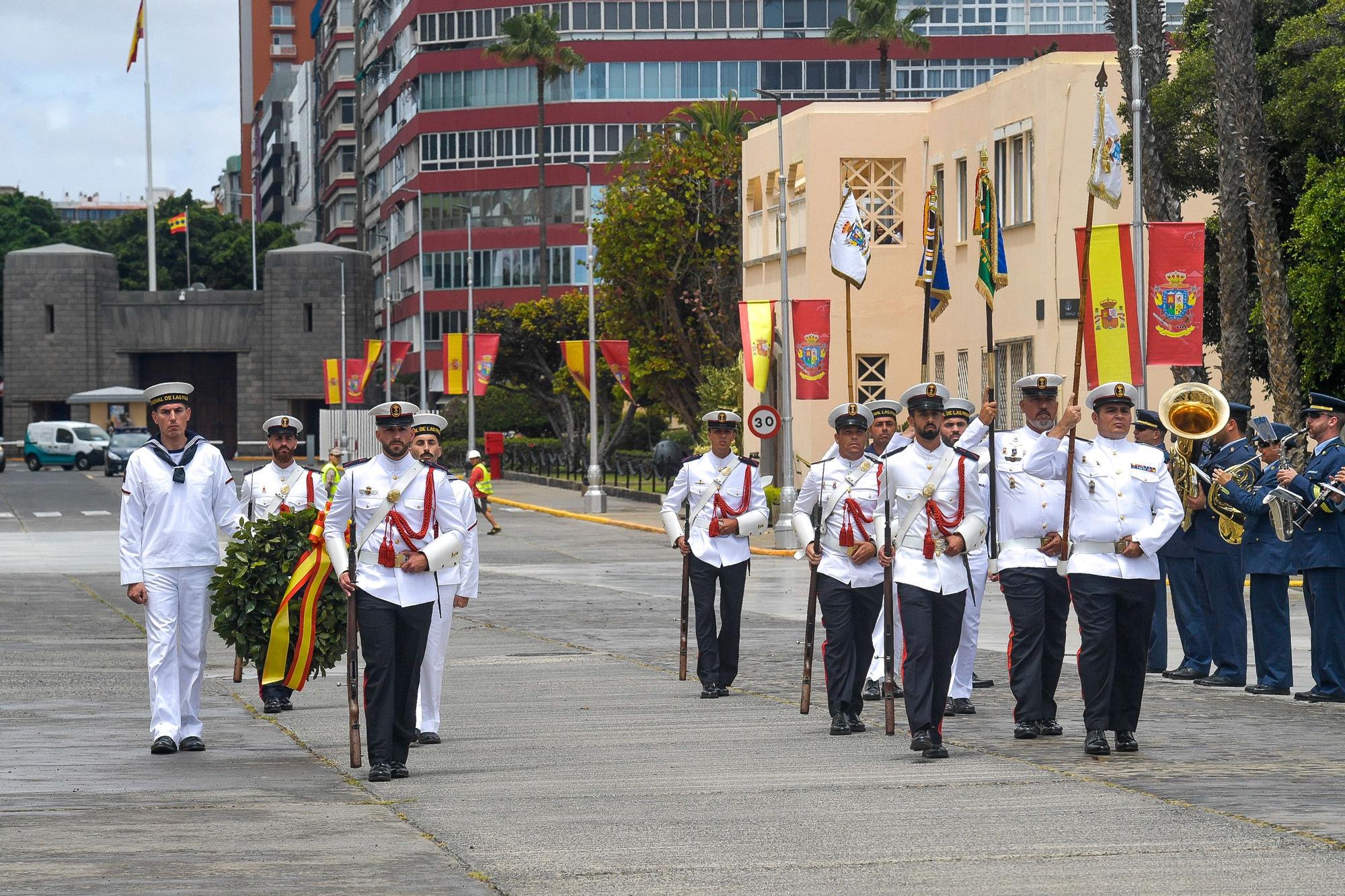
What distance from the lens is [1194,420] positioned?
13.4m

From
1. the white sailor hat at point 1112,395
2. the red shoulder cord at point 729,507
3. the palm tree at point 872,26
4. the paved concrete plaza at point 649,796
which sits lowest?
the paved concrete plaza at point 649,796

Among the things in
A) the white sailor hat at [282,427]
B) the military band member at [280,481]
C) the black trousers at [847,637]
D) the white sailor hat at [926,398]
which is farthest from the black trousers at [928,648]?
the white sailor hat at [282,427]

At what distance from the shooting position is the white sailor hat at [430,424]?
1199 centimetres

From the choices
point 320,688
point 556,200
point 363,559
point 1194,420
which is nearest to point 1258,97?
point 1194,420

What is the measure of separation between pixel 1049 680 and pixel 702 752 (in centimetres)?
208

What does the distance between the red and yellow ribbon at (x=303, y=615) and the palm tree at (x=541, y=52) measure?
201 feet

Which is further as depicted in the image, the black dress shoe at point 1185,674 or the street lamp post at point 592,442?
the street lamp post at point 592,442

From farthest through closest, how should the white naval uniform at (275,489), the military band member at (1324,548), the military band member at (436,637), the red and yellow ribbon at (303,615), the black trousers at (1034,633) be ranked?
the white naval uniform at (275,489) < the military band member at (1324,548) < the red and yellow ribbon at (303,615) < the military band member at (436,637) < the black trousers at (1034,633)

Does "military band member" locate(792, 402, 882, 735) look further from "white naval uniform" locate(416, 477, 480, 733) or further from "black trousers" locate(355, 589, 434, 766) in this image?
"black trousers" locate(355, 589, 434, 766)

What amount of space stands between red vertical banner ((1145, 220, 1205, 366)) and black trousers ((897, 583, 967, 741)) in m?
15.4

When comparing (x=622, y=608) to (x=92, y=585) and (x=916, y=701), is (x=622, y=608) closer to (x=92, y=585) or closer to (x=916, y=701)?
(x=92, y=585)

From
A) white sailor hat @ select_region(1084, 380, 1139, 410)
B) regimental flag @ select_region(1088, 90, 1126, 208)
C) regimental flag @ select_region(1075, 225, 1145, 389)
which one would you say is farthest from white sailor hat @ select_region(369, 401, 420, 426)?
regimental flag @ select_region(1075, 225, 1145, 389)

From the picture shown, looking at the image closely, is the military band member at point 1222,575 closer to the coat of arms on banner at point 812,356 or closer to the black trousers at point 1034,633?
the black trousers at point 1034,633

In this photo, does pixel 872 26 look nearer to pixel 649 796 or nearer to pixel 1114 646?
pixel 1114 646
